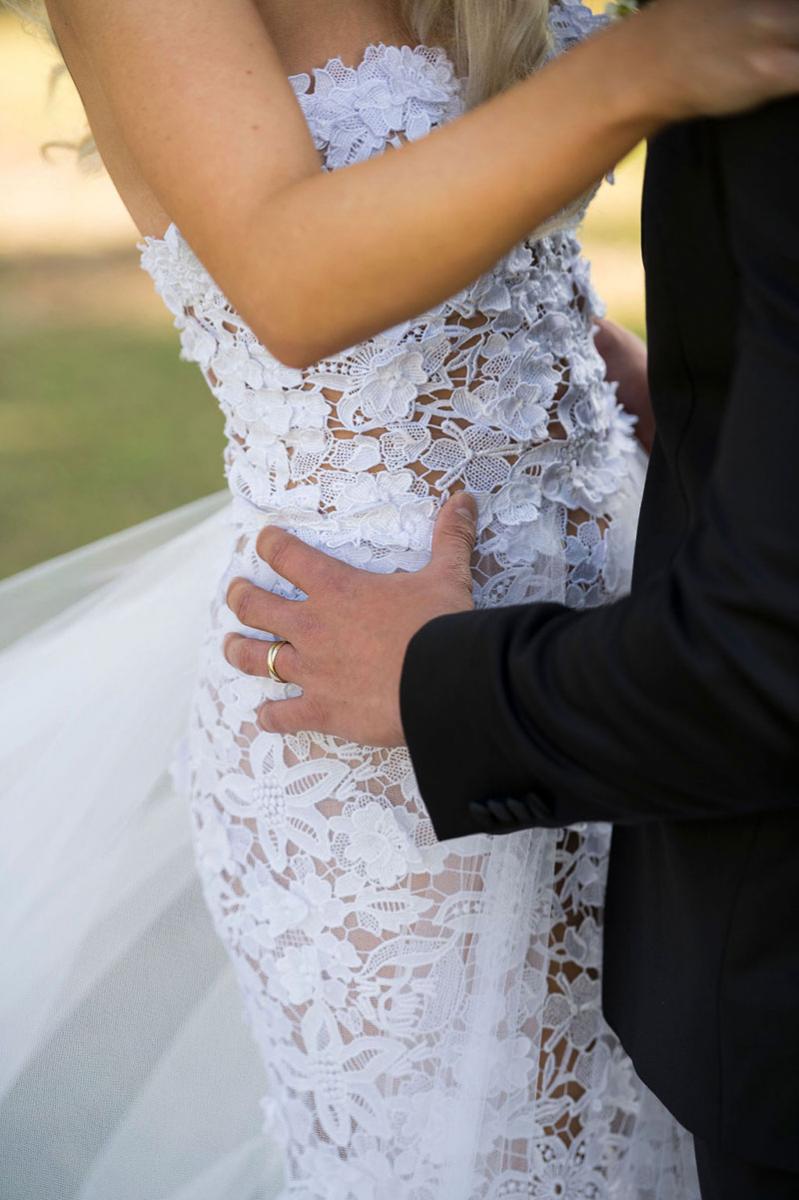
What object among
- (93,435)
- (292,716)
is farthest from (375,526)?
(93,435)

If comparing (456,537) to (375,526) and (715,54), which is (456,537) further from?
(715,54)

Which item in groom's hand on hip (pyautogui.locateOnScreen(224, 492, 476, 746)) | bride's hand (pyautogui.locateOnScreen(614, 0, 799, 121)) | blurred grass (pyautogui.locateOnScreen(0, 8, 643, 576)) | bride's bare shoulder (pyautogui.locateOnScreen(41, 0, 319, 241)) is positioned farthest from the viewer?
blurred grass (pyautogui.locateOnScreen(0, 8, 643, 576))

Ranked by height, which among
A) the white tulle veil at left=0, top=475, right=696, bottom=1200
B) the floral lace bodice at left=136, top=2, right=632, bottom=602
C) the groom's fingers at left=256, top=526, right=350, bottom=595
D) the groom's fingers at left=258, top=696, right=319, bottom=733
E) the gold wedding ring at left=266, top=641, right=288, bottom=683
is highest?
the floral lace bodice at left=136, top=2, right=632, bottom=602

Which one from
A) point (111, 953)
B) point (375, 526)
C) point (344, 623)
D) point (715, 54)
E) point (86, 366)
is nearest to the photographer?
point (715, 54)

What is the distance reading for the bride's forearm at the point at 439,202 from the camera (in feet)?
2.79

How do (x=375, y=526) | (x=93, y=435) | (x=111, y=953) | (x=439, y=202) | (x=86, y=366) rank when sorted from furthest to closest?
(x=86, y=366)
(x=93, y=435)
(x=111, y=953)
(x=375, y=526)
(x=439, y=202)

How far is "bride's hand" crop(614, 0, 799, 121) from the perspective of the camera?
0.75m

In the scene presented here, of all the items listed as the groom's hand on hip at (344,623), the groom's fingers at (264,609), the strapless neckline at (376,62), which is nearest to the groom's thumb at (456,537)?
the groom's hand on hip at (344,623)

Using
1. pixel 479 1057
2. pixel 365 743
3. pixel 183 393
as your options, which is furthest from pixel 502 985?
pixel 183 393

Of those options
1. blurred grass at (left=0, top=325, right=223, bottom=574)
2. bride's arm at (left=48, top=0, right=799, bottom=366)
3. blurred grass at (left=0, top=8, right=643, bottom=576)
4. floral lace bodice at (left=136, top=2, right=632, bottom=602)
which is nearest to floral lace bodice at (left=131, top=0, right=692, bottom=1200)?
floral lace bodice at (left=136, top=2, right=632, bottom=602)

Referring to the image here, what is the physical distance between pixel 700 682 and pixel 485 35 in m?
0.69

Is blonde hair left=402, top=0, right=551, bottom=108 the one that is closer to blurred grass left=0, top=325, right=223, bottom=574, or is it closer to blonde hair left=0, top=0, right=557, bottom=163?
blonde hair left=0, top=0, right=557, bottom=163

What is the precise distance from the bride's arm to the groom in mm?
63

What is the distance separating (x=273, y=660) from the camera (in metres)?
1.21
